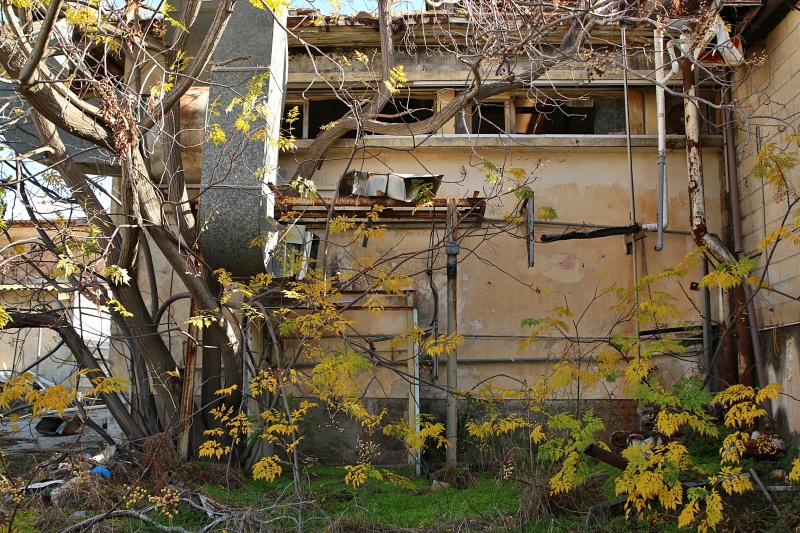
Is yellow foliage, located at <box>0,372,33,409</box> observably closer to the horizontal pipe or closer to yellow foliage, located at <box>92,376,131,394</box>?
yellow foliage, located at <box>92,376,131,394</box>

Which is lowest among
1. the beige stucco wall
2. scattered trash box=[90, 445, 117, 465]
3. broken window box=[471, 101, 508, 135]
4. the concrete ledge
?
scattered trash box=[90, 445, 117, 465]

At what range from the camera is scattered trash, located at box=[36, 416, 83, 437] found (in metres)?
10.8

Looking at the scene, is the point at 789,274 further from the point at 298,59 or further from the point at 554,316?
the point at 298,59

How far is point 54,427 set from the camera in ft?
36.1

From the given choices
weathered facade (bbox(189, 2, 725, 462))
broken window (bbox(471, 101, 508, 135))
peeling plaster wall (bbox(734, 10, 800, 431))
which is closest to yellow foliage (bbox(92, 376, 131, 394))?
weathered facade (bbox(189, 2, 725, 462))

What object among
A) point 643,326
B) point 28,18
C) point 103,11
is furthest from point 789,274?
point 28,18

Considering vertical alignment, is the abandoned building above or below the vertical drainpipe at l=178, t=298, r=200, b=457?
above

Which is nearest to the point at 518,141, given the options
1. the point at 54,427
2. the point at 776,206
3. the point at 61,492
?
the point at 776,206

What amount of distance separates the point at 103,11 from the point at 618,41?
7576 millimetres

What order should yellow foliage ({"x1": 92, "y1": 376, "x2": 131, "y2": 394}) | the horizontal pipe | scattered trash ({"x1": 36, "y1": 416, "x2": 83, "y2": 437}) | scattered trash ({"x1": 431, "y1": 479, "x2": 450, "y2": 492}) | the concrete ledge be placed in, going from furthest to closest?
the concrete ledge < scattered trash ({"x1": 36, "y1": 416, "x2": 83, "y2": 437}) < the horizontal pipe < scattered trash ({"x1": 431, "y1": 479, "x2": 450, "y2": 492}) < yellow foliage ({"x1": 92, "y1": 376, "x2": 131, "y2": 394})

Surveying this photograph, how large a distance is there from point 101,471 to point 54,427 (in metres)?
3.87

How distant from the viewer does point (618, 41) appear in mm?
11328

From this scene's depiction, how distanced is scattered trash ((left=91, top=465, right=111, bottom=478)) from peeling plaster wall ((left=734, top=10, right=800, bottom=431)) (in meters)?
7.75

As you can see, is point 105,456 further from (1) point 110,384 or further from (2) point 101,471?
(1) point 110,384
